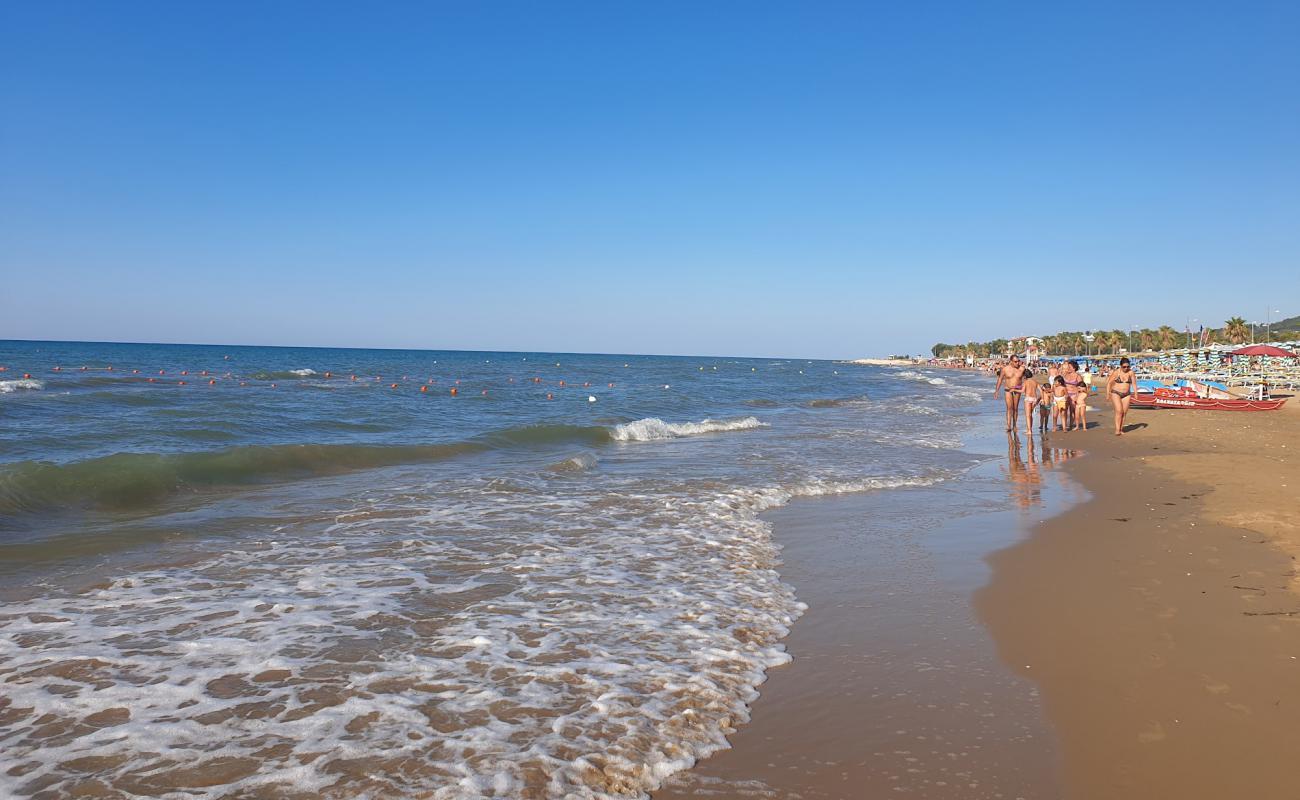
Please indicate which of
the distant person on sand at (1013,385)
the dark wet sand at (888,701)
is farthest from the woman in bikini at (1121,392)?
the dark wet sand at (888,701)

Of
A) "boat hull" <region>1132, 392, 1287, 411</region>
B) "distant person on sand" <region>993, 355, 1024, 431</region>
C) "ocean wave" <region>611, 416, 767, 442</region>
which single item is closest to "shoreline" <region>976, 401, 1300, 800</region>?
"distant person on sand" <region>993, 355, 1024, 431</region>

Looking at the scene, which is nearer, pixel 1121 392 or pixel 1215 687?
pixel 1215 687

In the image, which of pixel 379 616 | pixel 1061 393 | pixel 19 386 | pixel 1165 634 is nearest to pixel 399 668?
pixel 379 616

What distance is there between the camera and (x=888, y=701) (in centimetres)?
418

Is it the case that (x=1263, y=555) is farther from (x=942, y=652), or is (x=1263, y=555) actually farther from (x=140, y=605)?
(x=140, y=605)

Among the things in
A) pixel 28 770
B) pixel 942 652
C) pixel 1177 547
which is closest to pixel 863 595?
pixel 942 652

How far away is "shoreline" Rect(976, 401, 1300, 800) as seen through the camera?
3473 mm

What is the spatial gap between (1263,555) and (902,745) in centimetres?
551

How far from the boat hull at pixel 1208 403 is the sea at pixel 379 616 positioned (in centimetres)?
1385

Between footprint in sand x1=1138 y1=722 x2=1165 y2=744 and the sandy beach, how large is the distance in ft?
0.03

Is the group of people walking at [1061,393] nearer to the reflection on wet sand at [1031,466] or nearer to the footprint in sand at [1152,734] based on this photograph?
the reflection on wet sand at [1031,466]

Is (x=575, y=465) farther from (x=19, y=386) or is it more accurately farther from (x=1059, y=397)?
(x=19, y=386)

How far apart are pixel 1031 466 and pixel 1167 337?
103116mm

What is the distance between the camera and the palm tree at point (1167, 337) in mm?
95938
